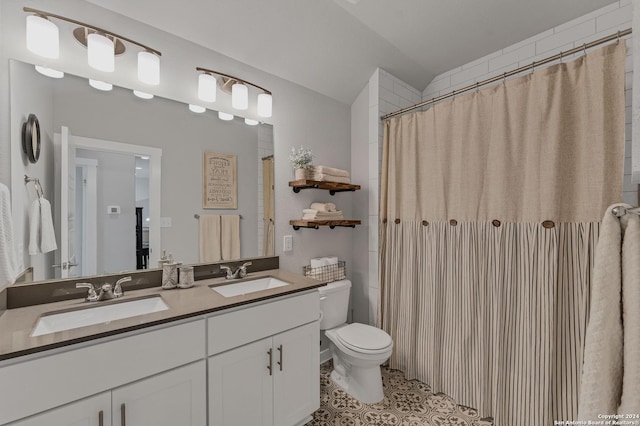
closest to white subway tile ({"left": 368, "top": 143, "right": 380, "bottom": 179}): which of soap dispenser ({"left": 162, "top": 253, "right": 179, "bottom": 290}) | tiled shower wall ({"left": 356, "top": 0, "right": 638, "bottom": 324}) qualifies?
tiled shower wall ({"left": 356, "top": 0, "right": 638, "bottom": 324})

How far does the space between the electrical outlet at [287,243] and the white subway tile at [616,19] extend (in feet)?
8.16

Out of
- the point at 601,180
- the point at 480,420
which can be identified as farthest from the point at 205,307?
the point at 601,180

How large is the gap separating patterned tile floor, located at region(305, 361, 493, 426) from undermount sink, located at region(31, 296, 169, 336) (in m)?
1.20

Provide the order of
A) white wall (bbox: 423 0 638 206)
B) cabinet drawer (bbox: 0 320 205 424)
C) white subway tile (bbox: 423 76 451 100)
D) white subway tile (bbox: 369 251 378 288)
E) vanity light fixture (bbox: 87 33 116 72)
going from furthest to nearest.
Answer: white subway tile (bbox: 423 76 451 100) < white subway tile (bbox: 369 251 378 288) < white wall (bbox: 423 0 638 206) < vanity light fixture (bbox: 87 33 116 72) < cabinet drawer (bbox: 0 320 205 424)

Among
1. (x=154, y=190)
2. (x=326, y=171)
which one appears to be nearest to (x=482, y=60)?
(x=326, y=171)

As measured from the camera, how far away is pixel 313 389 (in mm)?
1674

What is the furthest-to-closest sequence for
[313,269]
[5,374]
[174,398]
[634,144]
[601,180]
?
[313,269] → [601,180] → [174,398] → [5,374] → [634,144]

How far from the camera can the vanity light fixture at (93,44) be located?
1.25 metres

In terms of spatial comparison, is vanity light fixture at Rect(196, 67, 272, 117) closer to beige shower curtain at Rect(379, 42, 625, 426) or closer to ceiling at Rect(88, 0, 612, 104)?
ceiling at Rect(88, 0, 612, 104)

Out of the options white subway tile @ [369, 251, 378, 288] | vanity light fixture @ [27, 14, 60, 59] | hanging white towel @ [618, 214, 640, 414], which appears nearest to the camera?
hanging white towel @ [618, 214, 640, 414]

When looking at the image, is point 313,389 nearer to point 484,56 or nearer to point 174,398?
point 174,398

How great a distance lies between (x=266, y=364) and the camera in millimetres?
1437

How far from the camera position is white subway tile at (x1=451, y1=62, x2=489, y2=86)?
229 cm

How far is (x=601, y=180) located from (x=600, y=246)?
42.9 inches
